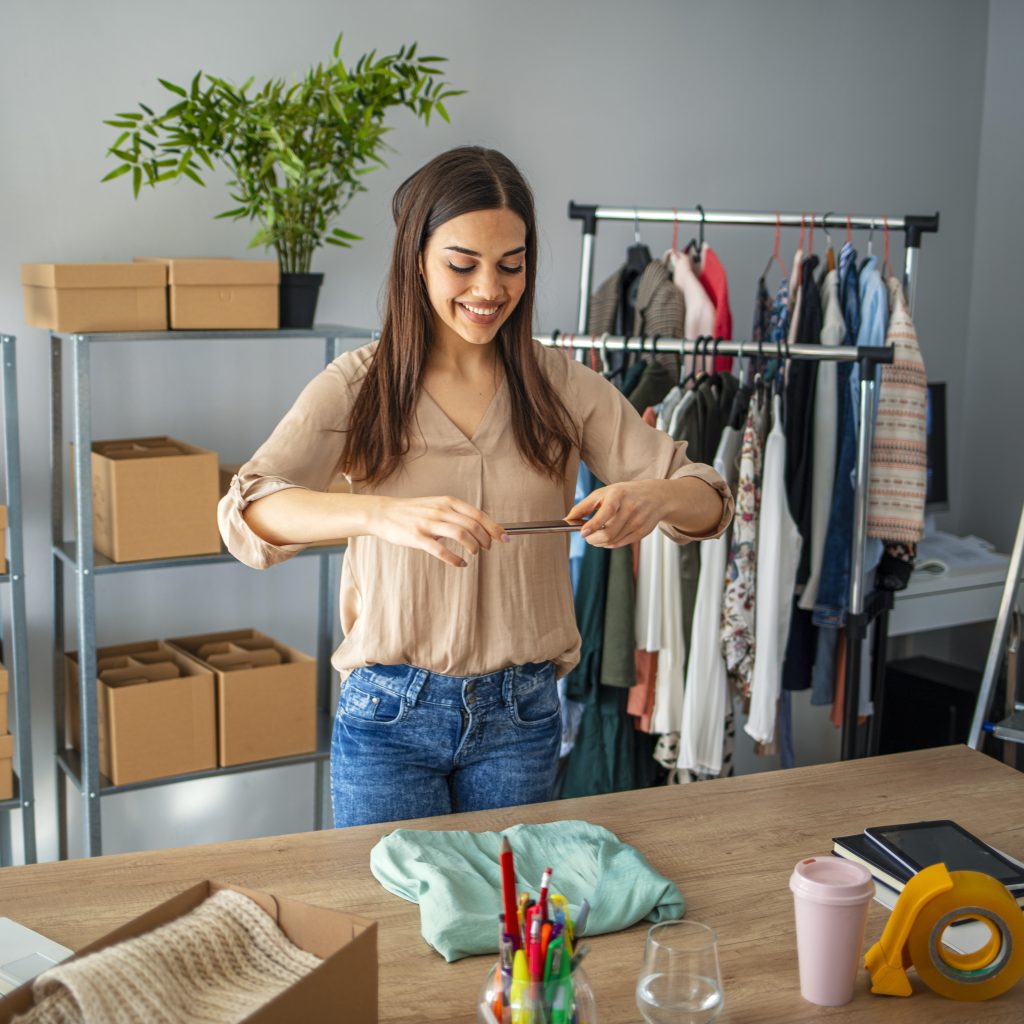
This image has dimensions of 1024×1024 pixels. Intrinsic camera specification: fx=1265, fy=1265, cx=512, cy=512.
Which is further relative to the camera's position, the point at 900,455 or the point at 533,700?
the point at 900,455

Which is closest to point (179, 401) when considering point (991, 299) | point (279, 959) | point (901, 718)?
point (279, 959)

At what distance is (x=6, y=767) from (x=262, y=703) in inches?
22.1

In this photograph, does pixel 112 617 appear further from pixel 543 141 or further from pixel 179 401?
pixel 543 141

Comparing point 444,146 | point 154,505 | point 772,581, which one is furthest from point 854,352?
point 154,505

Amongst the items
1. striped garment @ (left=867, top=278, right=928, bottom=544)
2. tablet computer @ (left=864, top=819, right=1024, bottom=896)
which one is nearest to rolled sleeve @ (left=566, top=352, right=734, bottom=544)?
tablet computer @ (left=864, top=819, right=1024, bottom=896)

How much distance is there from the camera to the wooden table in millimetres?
1331

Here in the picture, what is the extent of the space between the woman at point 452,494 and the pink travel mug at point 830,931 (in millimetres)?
552

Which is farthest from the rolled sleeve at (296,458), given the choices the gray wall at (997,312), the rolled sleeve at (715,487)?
the gray wall at (997,312)

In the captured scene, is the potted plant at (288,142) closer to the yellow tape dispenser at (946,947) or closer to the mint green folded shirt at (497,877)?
the mint green folded shirt at (497,877)

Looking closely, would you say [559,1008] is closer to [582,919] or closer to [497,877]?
[582,919]

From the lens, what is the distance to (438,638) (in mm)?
1793

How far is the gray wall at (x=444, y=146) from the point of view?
9.63ft

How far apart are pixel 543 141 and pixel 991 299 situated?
1858 mm

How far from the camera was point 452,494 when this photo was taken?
6.03 ft
